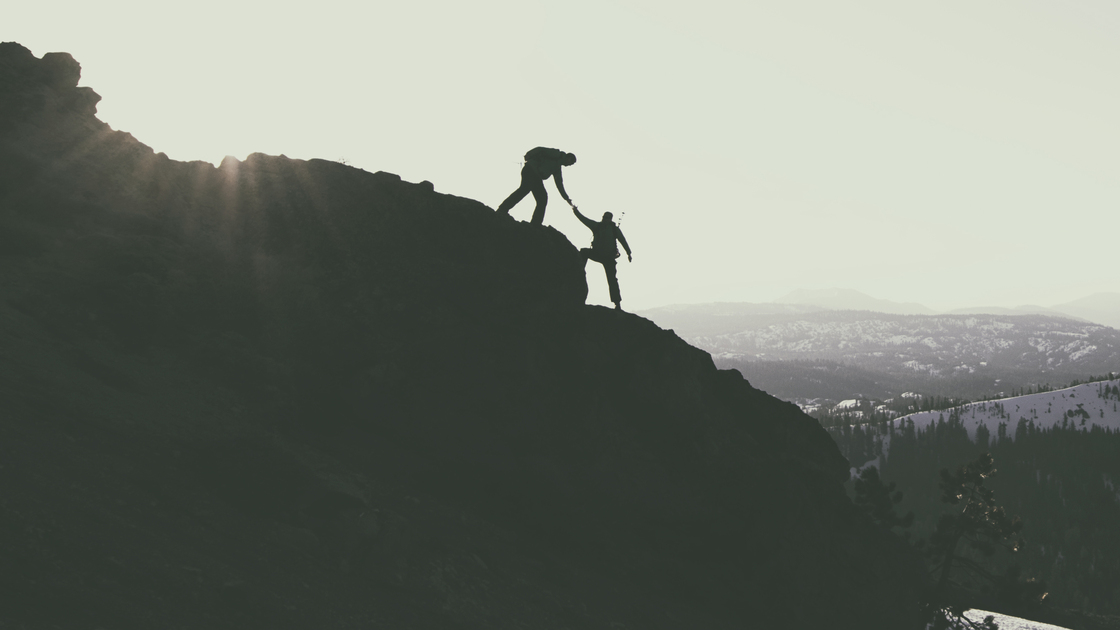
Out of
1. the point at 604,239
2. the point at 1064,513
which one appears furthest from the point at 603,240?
the point at 1064,513

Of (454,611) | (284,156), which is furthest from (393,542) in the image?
(284,156)

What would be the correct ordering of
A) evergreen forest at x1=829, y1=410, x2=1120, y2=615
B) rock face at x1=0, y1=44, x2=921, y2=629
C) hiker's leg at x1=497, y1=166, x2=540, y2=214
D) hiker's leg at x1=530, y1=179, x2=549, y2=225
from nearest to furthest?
rock face at x1=0, y1=44, x2=921, y2=629, hiker's leg at x1=497, y1=166, x2=540, y2=214, hiker's leg at x1=530, y1=179, x2=549, y2=225, evergreen forest at x1=829, y1=410, x2=1120, y2=615

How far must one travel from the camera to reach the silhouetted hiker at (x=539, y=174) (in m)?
20.8

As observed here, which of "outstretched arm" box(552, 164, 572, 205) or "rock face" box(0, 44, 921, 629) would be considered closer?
"rock face" box(0, 44, 921, 629)

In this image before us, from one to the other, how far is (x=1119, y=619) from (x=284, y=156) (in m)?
142

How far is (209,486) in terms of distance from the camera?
40.2 feet

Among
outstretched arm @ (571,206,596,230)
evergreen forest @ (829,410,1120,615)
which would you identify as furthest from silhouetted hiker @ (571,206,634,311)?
evergreen forest @ (829,410,1120,615)

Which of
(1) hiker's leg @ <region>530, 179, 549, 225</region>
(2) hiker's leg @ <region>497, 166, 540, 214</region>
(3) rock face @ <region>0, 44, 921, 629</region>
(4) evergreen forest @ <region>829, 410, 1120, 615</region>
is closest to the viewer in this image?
(3) rock face @ <region>0, 44, 921, 629</region>

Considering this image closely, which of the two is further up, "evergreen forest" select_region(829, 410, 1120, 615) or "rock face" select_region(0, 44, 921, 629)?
"rock face" select_region(0, 44, 921, 629)

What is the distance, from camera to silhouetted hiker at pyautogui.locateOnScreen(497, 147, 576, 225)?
20.8 metres

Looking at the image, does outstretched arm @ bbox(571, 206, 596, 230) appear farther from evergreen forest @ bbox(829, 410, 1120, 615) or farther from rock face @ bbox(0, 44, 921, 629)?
evergreen forest @ bbox(829, 410, 1120, 615)

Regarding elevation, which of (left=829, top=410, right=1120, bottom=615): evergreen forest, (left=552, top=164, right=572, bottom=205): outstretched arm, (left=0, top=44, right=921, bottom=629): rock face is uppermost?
(left=552, top=164, right=572, bottom=205): outstretched arm

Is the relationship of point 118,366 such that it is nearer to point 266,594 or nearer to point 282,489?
point 282,489

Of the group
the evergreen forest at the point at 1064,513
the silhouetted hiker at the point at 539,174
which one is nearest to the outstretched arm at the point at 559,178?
the silhouetted hiker at the point at 539,174
